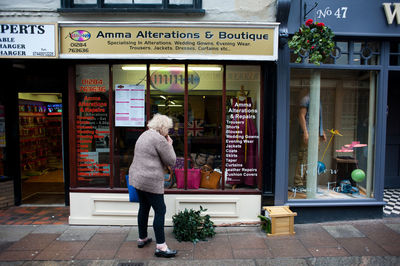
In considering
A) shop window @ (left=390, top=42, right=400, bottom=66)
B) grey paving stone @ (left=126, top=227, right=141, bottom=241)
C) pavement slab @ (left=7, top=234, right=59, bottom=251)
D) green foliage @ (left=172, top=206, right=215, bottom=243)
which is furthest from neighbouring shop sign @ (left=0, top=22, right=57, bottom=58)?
shop window @ (left=390, top=42, right=400, bottom=66)

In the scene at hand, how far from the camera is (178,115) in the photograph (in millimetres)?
5098

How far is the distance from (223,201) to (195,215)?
2.16 ft

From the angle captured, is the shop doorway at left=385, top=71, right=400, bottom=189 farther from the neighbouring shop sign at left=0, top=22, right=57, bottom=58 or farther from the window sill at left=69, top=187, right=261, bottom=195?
the neighbouring shop sign at left=0, top=22, right=57, bottom=58

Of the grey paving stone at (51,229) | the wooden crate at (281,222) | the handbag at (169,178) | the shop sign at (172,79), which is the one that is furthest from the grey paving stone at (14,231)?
the wooden crate at (281,222)

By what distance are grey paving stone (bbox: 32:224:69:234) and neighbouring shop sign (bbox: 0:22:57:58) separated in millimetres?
2899

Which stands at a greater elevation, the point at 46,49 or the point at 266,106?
the point at 46,49

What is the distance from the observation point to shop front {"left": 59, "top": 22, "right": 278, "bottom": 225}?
491 cm

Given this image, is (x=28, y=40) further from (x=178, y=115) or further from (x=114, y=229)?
(x=114, y=229)

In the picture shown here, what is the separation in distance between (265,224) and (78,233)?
10.2 ft

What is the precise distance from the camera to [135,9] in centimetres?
466

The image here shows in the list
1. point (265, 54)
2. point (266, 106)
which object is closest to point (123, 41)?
point (265, 54)

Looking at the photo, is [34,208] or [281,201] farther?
[34,208]

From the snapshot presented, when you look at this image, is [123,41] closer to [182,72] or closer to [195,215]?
[182,72]

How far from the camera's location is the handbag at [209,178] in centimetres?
511
